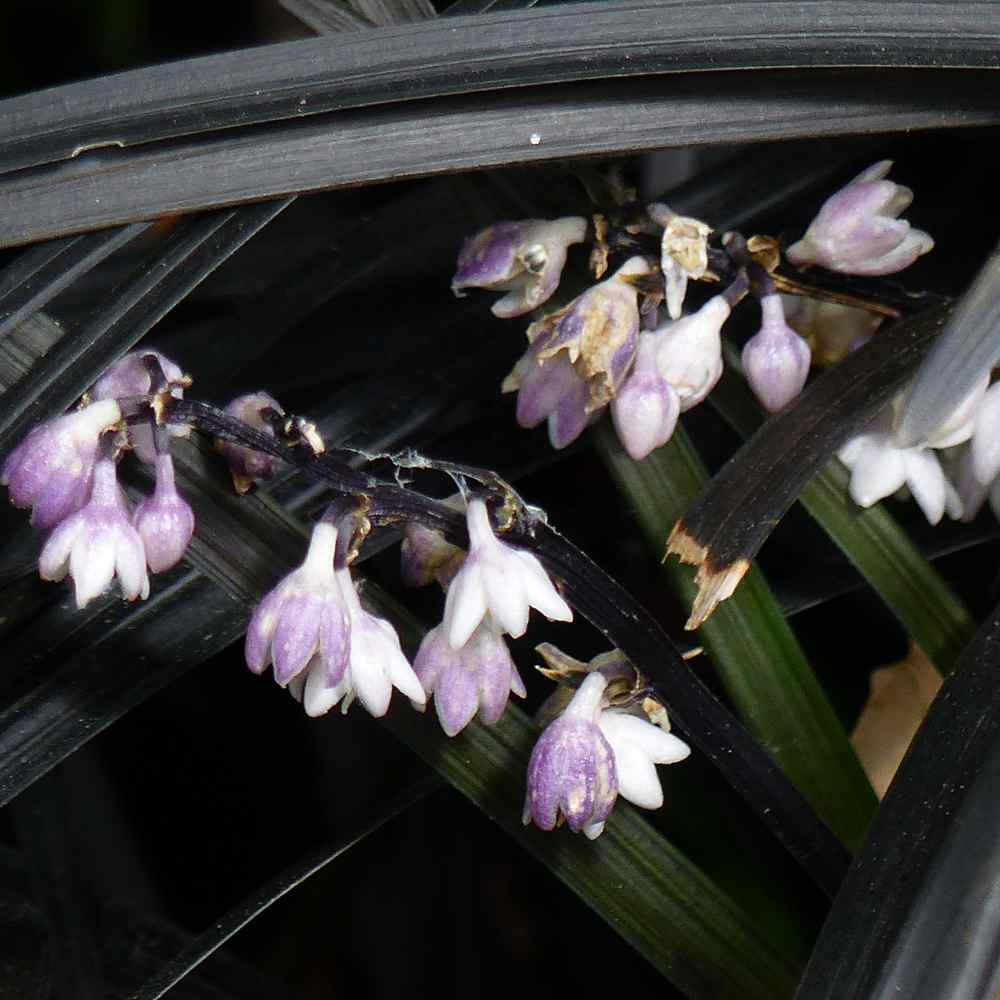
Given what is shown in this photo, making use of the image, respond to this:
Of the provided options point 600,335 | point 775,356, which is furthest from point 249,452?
point 775,356

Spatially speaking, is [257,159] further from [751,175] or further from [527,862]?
[527,862]

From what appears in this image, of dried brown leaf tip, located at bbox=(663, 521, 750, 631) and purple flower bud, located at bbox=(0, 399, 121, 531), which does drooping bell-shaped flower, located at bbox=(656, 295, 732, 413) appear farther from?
purple flower bud, located at bbox=(0, 399, 121, 531)

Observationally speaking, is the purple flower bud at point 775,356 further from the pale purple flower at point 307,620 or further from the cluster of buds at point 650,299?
the pale purple flower at point 307,620

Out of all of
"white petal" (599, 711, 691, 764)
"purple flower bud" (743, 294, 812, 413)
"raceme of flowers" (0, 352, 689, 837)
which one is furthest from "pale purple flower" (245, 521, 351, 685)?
"purple flower bud" (743, 294, 812, 413)

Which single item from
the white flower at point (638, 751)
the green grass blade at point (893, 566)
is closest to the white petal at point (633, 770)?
the white flower at point (638, 751)

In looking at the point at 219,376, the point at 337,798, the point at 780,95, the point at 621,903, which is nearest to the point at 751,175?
the point at 780,95

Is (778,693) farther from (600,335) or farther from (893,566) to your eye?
(600,335)
